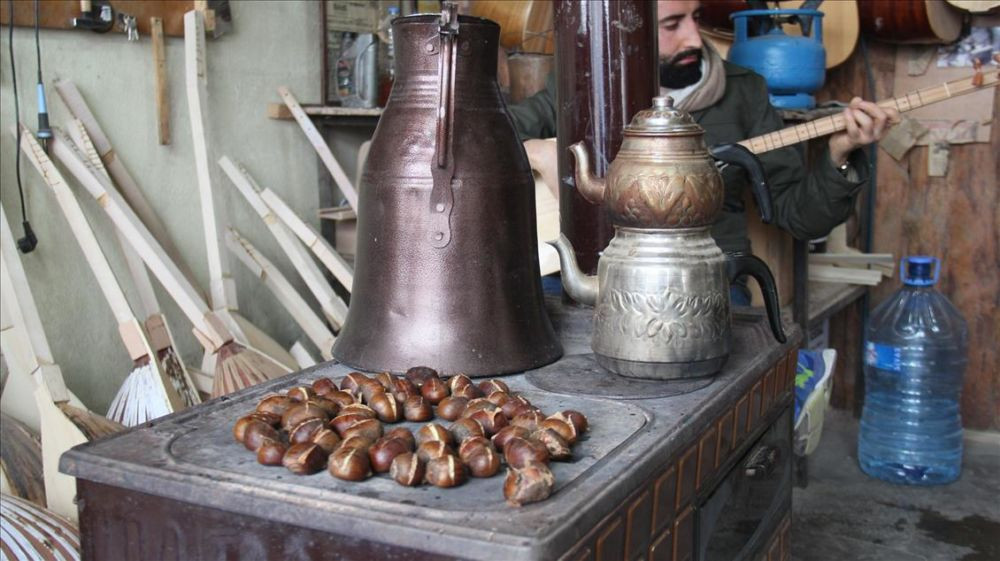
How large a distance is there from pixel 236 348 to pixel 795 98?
2.08m

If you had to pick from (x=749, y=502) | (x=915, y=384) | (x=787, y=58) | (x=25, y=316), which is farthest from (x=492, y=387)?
(x=915, y=384)

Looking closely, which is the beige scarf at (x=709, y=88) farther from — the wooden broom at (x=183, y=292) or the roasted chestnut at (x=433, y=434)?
the roasted chestnut at (x=433, y=434)

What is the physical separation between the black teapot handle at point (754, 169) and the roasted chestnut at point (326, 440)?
2.72ft

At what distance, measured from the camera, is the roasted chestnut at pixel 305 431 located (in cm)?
114

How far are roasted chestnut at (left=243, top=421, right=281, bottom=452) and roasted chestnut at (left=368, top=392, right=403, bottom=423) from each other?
0.48ft

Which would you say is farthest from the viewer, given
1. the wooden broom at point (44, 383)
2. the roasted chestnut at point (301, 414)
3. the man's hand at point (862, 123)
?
the man's hand at point (862, 123)

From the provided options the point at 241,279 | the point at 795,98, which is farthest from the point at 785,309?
the point at 241,279

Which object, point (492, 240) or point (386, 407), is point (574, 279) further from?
point (386, 407)

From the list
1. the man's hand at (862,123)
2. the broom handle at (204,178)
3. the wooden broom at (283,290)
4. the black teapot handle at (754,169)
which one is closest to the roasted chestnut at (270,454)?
the black teapot handle at (754,169)

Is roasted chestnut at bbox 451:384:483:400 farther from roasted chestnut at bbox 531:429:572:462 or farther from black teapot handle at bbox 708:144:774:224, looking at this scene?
black teapot handle at bbox 708:144:774:224

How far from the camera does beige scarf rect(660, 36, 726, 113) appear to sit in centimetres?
311

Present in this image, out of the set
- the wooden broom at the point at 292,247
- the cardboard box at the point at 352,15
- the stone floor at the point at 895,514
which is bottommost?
the stone floor at the point at 895,514

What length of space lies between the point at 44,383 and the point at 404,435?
1.54m

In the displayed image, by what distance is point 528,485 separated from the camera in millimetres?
979
